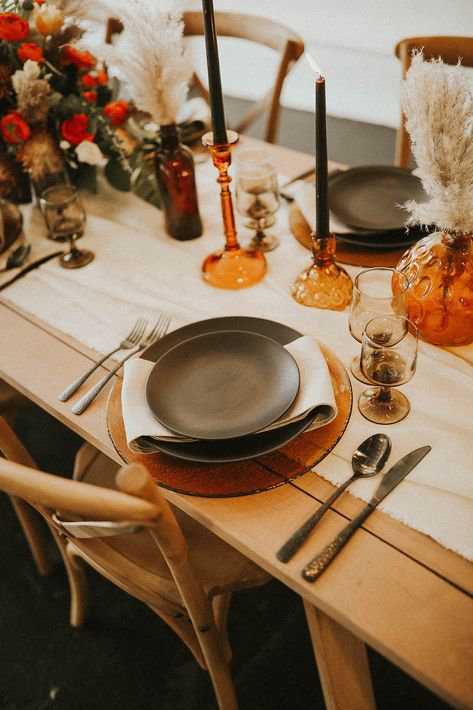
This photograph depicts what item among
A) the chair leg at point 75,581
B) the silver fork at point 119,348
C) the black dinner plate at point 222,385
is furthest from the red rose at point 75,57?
the chair leg at point 75,581

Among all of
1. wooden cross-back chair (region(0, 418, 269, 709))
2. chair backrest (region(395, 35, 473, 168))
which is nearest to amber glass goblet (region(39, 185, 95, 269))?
wooden cross-back chair (region(0, 418, 269, 709))

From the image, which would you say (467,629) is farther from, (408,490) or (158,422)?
(158,422)

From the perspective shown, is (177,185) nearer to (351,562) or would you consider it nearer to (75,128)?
(75,128)

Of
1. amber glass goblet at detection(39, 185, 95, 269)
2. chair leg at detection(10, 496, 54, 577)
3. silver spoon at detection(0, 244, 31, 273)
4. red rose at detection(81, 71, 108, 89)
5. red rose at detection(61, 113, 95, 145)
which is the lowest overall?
chair leg at detection(10, 496, 54, 577)

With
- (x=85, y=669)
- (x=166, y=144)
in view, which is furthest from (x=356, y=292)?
(x=85, y=669)

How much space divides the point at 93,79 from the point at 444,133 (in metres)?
0.88

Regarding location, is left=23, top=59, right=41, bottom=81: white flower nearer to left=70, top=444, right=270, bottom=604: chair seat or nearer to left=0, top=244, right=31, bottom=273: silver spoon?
left=0, top=244, right=31, bottom=273: silver spoon

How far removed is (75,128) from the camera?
4.26ft

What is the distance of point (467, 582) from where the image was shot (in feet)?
2.18

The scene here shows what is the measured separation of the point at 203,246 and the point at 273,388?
0.51 metres

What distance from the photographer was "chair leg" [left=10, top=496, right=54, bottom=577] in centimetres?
141

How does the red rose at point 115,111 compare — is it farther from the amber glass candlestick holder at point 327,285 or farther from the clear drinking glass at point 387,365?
the clear drinking glass at point 387,365

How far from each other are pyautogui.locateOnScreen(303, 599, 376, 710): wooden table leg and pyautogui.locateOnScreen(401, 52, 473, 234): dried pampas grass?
56 centimetres

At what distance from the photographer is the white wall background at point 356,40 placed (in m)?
2.99
